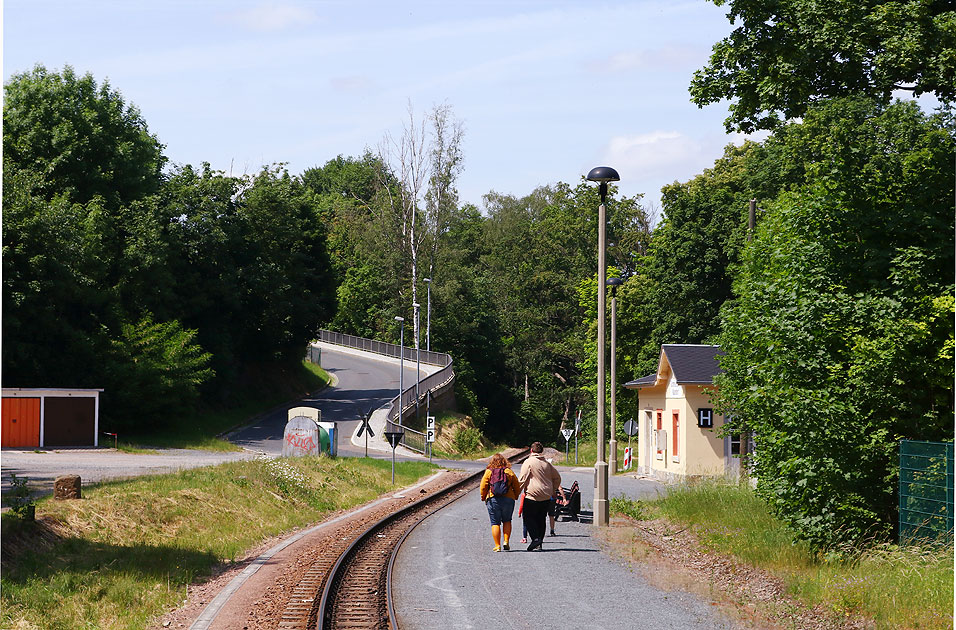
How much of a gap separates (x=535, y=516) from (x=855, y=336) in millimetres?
6550

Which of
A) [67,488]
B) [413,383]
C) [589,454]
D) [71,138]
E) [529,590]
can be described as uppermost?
[71,138]

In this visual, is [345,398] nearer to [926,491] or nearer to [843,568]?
[843,568]

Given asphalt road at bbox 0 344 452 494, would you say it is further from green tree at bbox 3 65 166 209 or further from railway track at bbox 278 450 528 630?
green tree at bbox 3 65 166 209

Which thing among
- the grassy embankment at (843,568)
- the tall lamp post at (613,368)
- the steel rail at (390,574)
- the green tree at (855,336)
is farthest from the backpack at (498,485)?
the tall lamp post at (613,368)

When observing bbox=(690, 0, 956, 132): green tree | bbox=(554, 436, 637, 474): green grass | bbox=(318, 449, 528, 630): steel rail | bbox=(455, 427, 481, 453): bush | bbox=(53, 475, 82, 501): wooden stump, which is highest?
bbox=(690, 0, 956, 132): green tree

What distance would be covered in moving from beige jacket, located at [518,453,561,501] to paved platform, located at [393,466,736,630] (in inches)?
40.2

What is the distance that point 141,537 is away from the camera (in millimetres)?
18031

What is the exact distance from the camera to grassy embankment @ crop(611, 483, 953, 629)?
1044 centimetres

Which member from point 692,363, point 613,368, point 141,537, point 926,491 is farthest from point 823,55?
point 692,363

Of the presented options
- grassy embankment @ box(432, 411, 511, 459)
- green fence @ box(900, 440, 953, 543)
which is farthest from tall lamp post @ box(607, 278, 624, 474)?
green fence @ box(900, 440, 953, 543)

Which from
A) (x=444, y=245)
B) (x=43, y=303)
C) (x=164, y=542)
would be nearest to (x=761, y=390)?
(x=164, y=542)

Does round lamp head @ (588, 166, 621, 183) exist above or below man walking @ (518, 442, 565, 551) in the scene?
above

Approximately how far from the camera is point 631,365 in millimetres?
63469

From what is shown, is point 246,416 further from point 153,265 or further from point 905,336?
point 905,336
